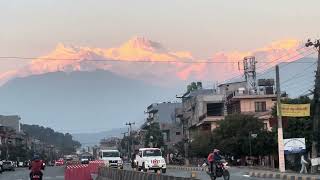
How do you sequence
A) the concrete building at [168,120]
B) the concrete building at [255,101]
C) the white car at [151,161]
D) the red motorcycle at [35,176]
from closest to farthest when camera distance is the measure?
the red motorcycle at [35,176] < the white car at [151,161] < the concrete building at [255,101] < the concrete building at [168,120]

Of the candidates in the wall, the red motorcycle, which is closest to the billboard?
the red motorcycle

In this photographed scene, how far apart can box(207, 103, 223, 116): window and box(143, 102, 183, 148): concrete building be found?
1249 inches

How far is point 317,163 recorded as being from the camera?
156 ft

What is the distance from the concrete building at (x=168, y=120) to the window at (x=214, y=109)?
104 feet

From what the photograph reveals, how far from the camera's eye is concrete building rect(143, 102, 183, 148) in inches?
6157

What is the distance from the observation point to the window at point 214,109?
376 ft

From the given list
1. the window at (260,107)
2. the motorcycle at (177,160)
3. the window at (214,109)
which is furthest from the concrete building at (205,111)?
the window at (260,107)

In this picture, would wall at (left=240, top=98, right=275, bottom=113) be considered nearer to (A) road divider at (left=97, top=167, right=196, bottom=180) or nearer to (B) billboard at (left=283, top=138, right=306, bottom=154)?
(B) billboard at (left=283, top=138, right=306, bottom=154)

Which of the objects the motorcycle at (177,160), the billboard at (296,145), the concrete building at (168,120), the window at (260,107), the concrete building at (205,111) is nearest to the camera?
the billboard at (296,145)

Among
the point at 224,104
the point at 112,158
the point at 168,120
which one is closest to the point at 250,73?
the point at 224,104

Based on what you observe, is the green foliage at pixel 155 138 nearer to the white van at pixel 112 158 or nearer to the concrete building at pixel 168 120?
the concrete building at pixel 168 120

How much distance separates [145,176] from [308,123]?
4415cm

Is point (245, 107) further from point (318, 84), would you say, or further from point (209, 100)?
point (318, 84)

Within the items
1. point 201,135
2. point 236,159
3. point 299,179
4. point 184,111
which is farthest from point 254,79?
point 299,179
